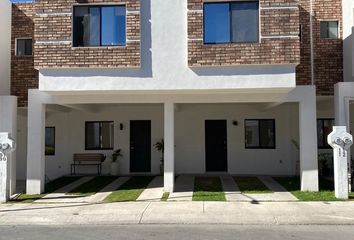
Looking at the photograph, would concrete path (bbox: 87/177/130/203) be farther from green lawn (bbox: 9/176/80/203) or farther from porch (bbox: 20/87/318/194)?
porch (bbox: 20/87/318/194)

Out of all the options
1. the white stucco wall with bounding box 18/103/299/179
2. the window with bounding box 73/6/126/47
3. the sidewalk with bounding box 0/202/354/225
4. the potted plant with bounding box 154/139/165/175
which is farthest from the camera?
the potted plant with bounding box 154/139/165/175

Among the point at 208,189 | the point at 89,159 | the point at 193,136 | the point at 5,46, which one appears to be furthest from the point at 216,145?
the point at 5,46

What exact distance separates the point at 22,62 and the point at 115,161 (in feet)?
19.4

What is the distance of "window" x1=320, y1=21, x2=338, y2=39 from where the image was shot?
44.2 feet

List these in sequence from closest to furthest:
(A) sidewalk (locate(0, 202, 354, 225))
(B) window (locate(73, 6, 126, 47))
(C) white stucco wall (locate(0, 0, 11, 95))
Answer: (A) sidewalk (locate(0, 202, 354, 225)) → (B) window (locate(73, 6, 126, 47)) → (C) white stucco wall (locate(0, 0, 11, 95))

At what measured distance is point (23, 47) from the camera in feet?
46.3

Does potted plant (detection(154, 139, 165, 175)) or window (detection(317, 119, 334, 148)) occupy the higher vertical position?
window (detection(317, 119, 334, 148))

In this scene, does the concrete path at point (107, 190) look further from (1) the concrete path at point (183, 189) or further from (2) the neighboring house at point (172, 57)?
(1) the concrete path at point (183, 189)

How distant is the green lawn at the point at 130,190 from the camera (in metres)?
11.8

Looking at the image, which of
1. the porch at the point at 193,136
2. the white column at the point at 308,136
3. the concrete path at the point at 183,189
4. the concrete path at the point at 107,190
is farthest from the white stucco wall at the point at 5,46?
the white column at the point at 308,136

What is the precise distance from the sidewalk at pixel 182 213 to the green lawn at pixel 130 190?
29.8 inches

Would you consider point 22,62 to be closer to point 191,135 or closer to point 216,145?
point 191,135

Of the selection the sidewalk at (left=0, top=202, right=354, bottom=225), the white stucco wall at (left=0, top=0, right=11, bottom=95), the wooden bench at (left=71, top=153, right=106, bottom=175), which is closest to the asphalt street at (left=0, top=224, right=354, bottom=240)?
the sidewalk at (left=0, top=202, right=354, bottom=225)

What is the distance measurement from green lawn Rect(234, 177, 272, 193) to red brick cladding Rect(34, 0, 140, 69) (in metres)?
5.43
